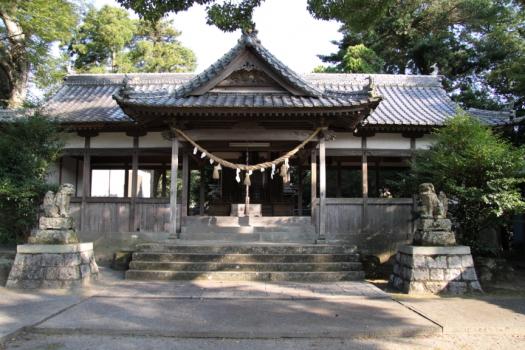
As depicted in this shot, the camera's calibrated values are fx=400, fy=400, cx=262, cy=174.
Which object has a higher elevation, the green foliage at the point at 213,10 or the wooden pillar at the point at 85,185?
the green foliage at the point at 213,10

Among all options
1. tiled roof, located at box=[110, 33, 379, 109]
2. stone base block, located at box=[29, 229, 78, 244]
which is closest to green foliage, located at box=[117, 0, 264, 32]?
tiled roof, located at box=[110, 33, 379, 109]

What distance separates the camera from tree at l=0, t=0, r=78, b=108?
67.7 feet

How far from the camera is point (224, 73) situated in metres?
11.9

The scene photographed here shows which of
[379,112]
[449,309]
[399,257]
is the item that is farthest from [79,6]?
[449,309]

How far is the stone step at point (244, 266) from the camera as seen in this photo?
930 centimetres

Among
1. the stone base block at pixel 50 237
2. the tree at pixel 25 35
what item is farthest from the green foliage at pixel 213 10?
the tree at pixel 25 35

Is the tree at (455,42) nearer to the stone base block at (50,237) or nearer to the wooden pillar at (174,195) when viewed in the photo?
the wooden pillar at (174,195)

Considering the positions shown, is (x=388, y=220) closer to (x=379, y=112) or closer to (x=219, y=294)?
(x=379, y=112)

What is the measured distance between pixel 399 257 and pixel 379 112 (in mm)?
6131

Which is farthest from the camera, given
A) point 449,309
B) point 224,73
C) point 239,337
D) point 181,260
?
point 224,73

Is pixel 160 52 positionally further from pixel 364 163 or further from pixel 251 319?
pixel 251 319

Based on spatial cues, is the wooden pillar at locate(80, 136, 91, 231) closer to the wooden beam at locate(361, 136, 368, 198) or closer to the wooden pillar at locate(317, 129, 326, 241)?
the wooden pillar at locate(317, 129, 326, 241)

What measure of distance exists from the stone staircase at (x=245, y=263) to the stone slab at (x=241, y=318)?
1846 millimetres

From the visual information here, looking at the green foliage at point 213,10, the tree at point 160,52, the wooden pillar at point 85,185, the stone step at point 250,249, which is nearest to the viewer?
the green foliage at point 213,10
